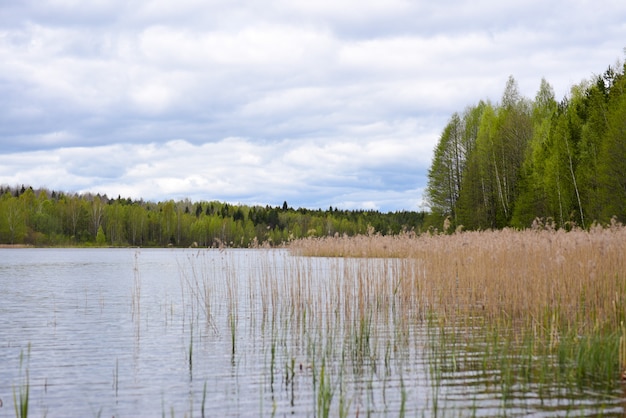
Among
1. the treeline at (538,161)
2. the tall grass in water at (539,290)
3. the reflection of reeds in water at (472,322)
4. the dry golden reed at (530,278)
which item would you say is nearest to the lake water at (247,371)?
the reflection of reeds in water at (472,322)

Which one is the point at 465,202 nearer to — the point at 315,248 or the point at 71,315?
the point at 315,248

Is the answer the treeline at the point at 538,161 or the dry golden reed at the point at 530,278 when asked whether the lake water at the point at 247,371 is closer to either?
the dry golden reed at the point at 530,278

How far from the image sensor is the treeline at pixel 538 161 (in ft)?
99.7

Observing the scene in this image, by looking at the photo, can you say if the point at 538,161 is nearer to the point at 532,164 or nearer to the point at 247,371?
the point at 532,164

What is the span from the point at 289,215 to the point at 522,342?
434 ft

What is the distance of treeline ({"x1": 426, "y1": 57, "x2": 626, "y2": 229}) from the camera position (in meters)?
30.4

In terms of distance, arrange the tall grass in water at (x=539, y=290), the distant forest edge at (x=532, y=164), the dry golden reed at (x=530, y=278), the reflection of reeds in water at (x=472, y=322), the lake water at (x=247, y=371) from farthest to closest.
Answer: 1. the distant forest edge at (x=532, y=164)
2. the dry golden reed at (x=530, y=278)
3. the tall grass in water at (x=539, y=290)
4. the reflection of reeds in water at (x=472, y=322)
5. the lake water at (x=247, y=371)

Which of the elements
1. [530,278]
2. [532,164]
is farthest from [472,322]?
[532,164]

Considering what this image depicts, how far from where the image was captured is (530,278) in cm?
1262

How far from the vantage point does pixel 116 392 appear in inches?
320

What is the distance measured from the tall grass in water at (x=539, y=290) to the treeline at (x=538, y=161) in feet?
27.2

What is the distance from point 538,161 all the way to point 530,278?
30498mm

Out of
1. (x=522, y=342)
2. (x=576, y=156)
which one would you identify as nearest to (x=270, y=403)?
(x=522, y=342)

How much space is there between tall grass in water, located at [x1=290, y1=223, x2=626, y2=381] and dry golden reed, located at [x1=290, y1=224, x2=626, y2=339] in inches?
0.8
